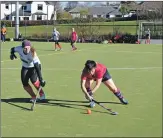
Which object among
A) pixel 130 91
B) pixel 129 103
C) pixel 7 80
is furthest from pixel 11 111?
pixel 7 80

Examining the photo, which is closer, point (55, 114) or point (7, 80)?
point (55, 114)

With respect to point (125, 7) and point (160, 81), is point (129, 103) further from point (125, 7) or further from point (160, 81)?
point (125, 7)

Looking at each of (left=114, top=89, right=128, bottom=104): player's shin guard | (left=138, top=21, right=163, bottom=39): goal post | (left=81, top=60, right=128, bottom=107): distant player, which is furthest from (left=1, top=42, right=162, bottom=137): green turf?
(left=138, top=21, right=163, bottom=39): goal post

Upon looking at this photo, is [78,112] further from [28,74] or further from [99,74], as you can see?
[28,74]

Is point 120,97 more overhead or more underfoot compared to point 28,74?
more underfoot

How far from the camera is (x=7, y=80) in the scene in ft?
45.9

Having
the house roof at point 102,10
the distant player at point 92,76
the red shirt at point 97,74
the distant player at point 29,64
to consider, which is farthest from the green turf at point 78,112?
the house roof at point 102,10

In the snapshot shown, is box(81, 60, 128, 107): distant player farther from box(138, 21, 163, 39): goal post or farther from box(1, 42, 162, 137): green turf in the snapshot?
box(138, 21, 163, 39): goal post

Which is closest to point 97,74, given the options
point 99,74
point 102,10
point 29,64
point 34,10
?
point 99,74

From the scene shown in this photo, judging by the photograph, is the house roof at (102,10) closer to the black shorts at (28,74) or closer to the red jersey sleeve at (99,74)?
the black shorts at (28,74)

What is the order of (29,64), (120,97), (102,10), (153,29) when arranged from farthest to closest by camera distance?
(102,10), (153,29), (120,97), (29,64)

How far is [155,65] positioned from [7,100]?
10292 millimetres

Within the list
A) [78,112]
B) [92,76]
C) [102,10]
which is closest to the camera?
[78,112]

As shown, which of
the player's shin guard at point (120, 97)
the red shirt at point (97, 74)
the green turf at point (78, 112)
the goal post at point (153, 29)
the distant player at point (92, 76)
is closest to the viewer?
the green turf at point (78, 112)
